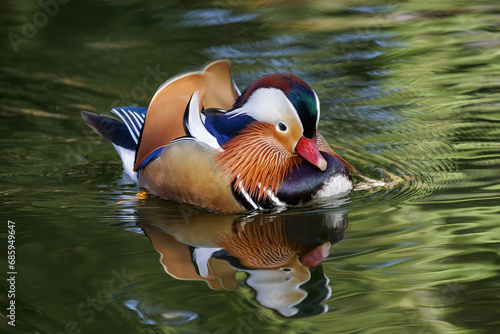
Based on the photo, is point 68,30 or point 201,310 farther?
point 68,30

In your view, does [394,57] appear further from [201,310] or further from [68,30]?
[201,310]

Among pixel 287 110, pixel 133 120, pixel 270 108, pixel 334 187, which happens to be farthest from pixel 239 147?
pixel 133 120

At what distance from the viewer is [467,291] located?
4168 mm

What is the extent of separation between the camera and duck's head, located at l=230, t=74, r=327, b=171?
5414 millimetres

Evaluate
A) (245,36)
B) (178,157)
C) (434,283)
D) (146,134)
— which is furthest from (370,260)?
(245,36)

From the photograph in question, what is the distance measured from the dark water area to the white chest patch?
7 centimetres

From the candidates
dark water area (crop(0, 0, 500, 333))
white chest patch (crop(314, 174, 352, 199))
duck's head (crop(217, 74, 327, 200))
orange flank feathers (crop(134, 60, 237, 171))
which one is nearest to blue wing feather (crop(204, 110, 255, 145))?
duck's head (crop(217, 74, 327, 200))

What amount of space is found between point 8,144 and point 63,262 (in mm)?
2712

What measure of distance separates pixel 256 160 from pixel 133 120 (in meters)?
1.31

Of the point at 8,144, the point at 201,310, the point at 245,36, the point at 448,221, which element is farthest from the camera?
the point at 245,36

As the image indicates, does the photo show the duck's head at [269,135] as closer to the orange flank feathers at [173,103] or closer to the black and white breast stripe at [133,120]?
the orange flank feathers at [173,103]

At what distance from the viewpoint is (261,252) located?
4859mm

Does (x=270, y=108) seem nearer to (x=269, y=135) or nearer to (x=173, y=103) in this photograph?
(x=269, y=135)

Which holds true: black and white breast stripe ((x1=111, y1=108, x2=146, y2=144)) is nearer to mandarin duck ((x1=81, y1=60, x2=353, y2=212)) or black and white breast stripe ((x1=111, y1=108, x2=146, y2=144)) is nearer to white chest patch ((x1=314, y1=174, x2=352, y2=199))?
mandarin duck ((x1=81, y1=60, x2=353, y2=212))
